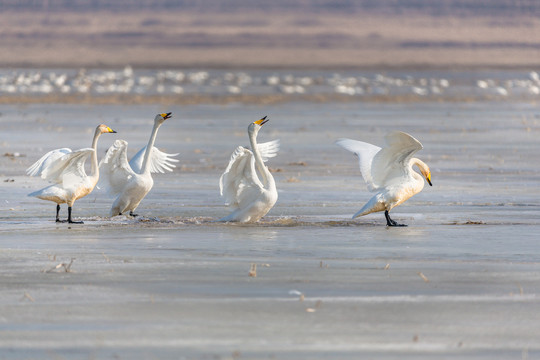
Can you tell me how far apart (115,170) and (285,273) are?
4617 mm

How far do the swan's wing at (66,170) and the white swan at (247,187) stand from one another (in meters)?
1.47

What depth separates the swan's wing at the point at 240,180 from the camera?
11703 millimetres

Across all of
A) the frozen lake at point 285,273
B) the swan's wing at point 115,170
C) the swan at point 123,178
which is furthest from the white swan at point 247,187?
the swan's wing at point 115,170

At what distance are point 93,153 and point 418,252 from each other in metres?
4.26

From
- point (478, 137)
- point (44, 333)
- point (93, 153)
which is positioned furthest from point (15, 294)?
point (478, 137)

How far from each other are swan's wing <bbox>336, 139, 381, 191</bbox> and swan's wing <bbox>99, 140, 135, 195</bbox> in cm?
235

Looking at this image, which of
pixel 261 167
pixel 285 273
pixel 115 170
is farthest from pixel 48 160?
pixel 285 273

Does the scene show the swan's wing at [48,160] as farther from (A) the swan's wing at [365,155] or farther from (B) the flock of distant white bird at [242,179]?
(A) the swan's wing at [365,155]

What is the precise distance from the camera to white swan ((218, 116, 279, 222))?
1162 centimetres

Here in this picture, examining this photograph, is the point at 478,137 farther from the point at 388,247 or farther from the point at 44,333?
the point at 44,333

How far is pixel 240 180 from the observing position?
1187 centimetres

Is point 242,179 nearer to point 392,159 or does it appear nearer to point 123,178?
point 123,178

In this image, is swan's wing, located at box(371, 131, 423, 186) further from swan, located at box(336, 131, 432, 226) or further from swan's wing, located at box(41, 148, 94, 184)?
swan's wing, located at box(41, 148, 94, 184)

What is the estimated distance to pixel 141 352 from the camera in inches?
231
